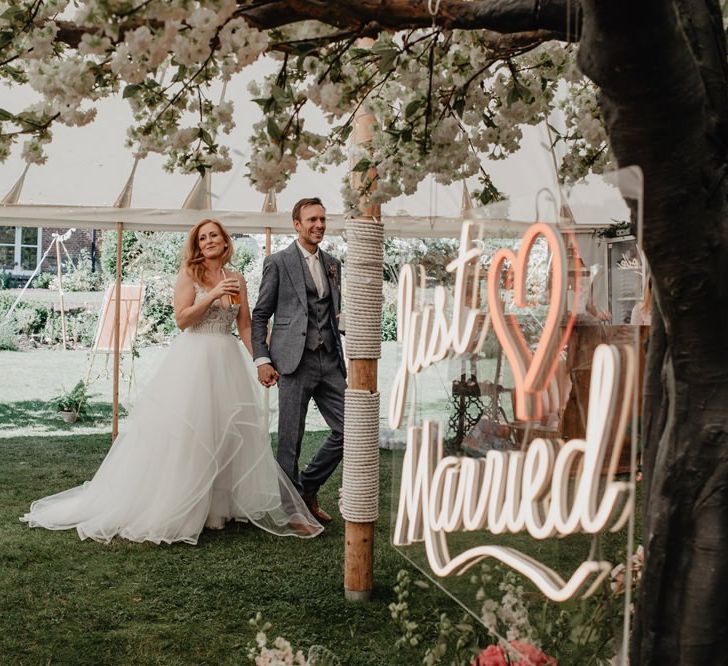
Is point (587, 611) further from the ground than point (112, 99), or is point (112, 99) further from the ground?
point (112, 99)

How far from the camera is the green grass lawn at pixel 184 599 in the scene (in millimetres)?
2795

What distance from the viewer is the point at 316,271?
441cm

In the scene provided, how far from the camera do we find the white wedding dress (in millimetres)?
4242

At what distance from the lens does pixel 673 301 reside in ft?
4.14

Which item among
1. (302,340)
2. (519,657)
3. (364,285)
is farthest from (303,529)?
(519,657)

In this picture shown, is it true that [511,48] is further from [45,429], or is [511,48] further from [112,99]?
[45,429]

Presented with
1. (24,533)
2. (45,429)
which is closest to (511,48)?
(24,533)

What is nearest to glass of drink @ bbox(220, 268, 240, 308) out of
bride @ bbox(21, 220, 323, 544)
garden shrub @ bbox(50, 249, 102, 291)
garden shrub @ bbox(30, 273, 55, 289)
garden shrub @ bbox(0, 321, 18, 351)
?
bride @ bbox(21, 220, 323, 544)

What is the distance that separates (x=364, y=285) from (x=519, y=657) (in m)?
1.68

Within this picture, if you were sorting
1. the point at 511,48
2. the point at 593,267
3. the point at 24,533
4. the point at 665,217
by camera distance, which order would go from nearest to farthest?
the point at 665,217
the point at 593,267
the point at 511,48
the point at 24,533

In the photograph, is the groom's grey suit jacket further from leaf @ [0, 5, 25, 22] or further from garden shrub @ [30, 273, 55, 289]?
garden shrub @ [30, 273, 55, 289]

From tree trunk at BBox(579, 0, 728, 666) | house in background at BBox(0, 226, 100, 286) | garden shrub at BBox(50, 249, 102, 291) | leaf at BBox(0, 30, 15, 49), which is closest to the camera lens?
tree trunk at BBox(579, 0, 728, 666)

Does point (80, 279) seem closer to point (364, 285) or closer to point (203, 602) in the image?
point (203, 602)

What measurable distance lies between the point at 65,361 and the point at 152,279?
6.10ft
